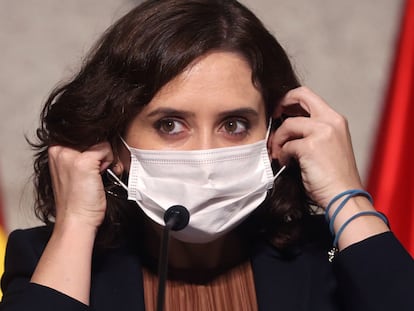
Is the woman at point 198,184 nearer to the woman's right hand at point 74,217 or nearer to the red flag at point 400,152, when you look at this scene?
the woman's right hand at point 74,217

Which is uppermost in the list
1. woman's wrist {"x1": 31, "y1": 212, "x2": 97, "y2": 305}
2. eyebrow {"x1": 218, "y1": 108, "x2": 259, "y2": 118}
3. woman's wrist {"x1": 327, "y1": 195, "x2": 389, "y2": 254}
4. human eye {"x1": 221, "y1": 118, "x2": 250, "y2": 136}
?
eyebrow {"x1": 218, "y1": 108, "x2": 259, "y2": 118}

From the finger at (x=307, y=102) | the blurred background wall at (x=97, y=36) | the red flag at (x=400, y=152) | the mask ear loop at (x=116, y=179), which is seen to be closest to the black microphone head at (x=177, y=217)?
the mask ear loop at (x=116, y=179)

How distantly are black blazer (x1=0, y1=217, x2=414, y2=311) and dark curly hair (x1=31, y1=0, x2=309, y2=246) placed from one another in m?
0.05

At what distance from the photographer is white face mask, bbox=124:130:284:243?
1.55 meters

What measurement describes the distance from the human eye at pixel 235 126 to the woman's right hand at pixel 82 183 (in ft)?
0.73

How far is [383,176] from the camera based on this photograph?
226 centimetres

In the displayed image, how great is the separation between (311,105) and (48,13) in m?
1.11

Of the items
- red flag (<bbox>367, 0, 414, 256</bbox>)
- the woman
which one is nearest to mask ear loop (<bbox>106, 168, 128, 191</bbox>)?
the woman

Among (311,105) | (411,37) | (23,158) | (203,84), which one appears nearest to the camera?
(203,84)

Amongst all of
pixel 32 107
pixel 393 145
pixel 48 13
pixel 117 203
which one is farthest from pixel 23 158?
pixel 393 145

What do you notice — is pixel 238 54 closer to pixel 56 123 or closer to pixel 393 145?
pixel 56 123

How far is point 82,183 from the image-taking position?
1.61 meters

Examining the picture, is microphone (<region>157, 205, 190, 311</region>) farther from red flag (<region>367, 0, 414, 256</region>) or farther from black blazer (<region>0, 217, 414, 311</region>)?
red flag (<region>367, 0, 414, 256</region>)

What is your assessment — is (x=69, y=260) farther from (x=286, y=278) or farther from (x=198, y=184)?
(x=286, y=278)
